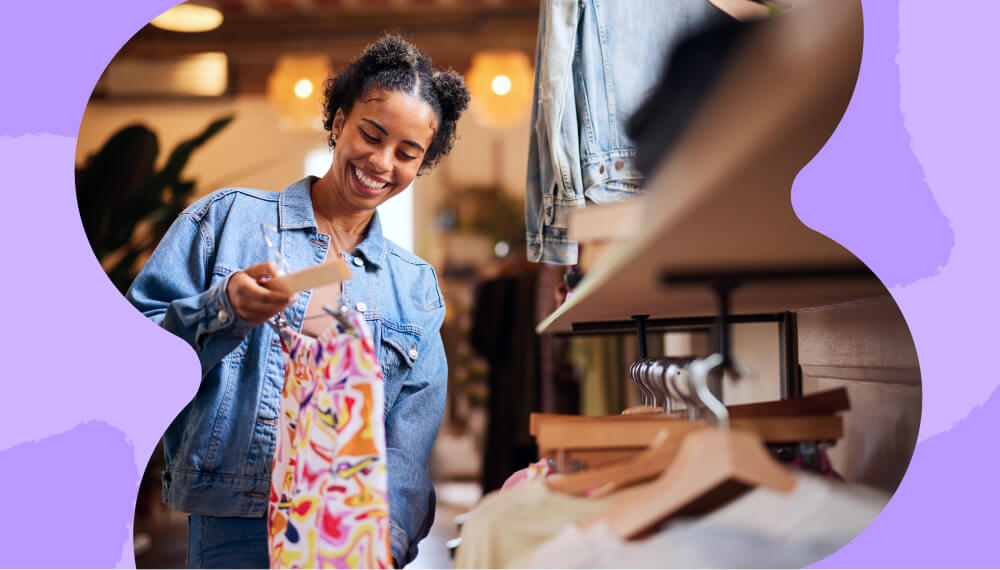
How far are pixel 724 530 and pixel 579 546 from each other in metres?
0.13

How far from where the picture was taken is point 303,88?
4.27m

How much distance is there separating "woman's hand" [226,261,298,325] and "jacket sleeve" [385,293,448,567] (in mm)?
365

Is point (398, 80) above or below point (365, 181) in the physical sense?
above

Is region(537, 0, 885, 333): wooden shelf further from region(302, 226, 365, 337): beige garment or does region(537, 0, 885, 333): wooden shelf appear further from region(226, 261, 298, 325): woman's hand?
region(302, 226, 365, 337): beige garment

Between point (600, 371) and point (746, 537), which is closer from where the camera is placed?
point (746, 537)

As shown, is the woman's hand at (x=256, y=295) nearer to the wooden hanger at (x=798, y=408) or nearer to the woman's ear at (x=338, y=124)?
the wooden hanger at (x=798, y=408)

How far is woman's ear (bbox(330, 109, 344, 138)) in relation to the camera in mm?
1451

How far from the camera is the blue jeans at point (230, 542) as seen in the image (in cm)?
124

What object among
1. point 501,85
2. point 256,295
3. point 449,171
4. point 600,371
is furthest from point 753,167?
point 449,171

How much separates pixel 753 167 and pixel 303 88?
403cm

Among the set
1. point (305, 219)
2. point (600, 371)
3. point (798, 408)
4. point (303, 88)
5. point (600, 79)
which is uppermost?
point (303, 88)

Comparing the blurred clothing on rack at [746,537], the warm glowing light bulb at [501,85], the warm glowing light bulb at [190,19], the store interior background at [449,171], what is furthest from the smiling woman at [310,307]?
the warm glowing light bulb at [190,19]

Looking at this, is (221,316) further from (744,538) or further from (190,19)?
(190,19)

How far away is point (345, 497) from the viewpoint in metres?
0.85
